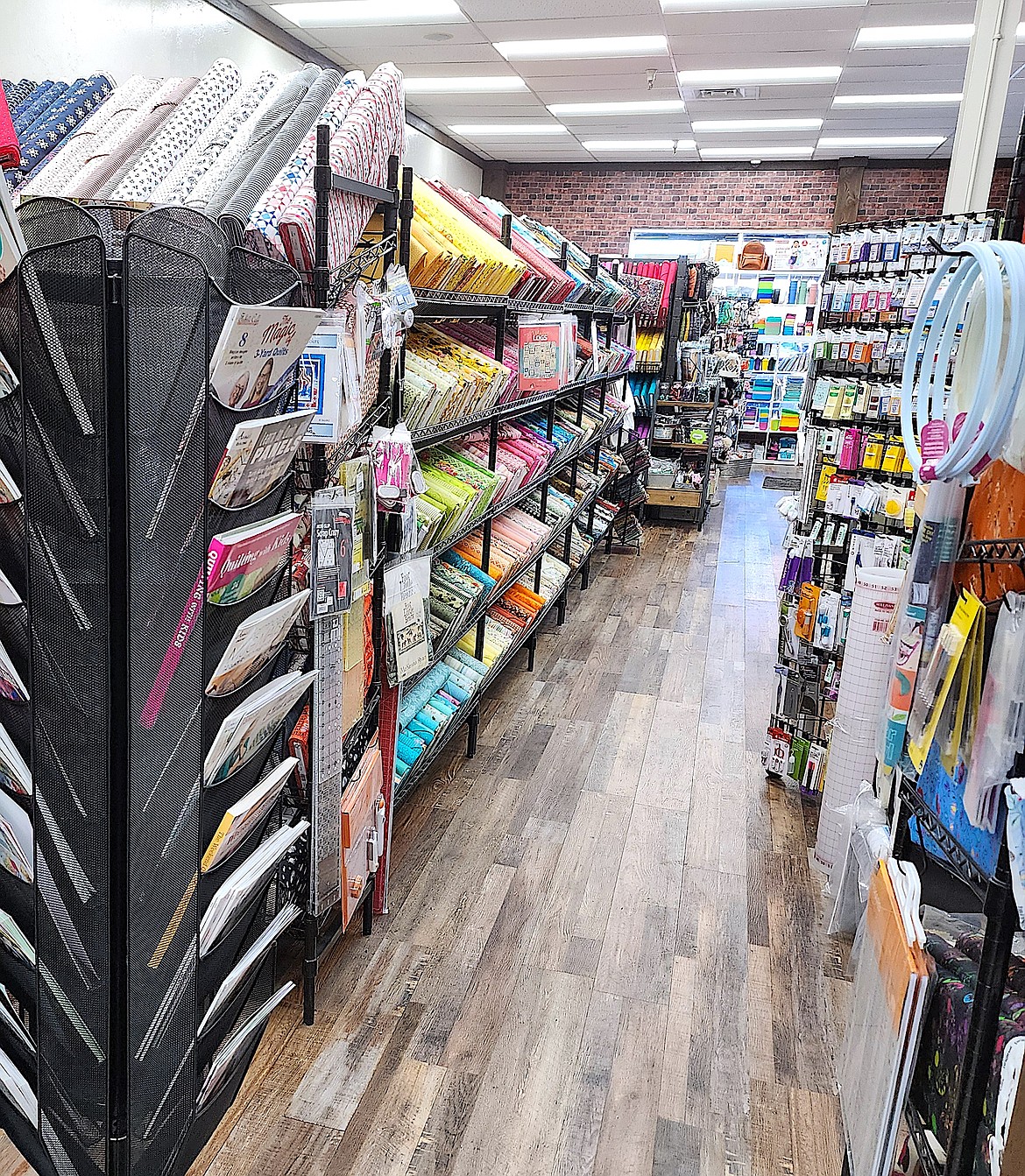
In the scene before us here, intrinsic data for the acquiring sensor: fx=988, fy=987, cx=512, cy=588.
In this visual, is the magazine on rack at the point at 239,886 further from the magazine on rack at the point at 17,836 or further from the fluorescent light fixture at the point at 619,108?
the fluorescent light fixture at the point at 619,108

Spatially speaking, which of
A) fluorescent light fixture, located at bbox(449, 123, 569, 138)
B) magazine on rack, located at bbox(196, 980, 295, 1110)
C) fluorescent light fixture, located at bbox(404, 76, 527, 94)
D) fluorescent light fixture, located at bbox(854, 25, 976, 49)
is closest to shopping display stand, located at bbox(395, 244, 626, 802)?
magazine on rack, located at bbox(196, 980, 295, 1110)

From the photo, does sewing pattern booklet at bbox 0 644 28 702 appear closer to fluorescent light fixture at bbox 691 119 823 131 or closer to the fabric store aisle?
the fabric store aisle

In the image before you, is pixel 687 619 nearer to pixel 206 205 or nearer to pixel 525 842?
pixel 525 842

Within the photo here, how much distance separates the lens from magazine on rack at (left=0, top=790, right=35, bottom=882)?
146cm

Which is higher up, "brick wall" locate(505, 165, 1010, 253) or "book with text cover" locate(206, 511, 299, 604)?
"brick wall" locate(505, 165, 1010, 253)

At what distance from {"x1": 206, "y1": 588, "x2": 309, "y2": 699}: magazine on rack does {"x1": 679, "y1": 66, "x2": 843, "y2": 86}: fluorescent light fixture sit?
7988 mm

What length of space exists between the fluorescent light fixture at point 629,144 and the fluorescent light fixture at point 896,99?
251 cm

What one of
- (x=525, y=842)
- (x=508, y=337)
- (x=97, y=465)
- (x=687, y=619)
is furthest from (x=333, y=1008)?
(x=687, y=619)

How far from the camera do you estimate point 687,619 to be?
6.12 metres

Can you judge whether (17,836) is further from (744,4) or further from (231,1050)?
(744,4)

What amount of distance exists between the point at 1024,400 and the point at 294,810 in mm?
1722

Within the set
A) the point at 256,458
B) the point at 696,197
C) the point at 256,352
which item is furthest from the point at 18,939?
the point at 696,197

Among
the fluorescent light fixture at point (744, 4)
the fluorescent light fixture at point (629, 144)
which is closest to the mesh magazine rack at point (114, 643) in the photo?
the fluorescent light fixture at point (744, 4)

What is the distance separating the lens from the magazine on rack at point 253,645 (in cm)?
158
